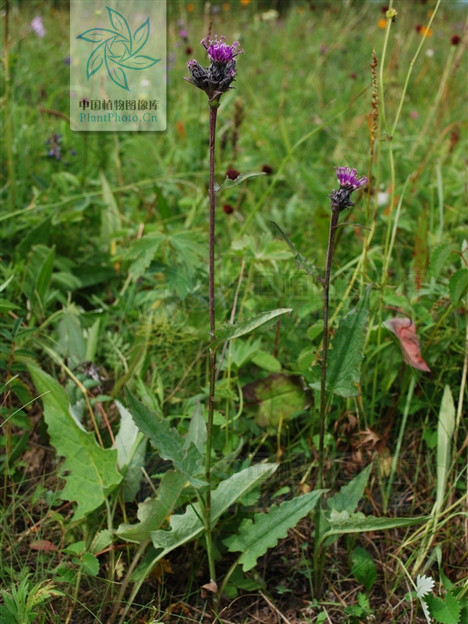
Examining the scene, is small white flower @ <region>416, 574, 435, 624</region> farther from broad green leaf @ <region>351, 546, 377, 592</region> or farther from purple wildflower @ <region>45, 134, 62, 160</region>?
purple wildflower @ <region>45, 134, 62, 160</region>

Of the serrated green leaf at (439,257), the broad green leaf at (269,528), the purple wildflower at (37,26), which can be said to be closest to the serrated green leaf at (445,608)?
the broad green leaf at (269,528)

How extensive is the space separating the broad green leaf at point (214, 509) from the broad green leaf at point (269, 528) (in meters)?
0.07

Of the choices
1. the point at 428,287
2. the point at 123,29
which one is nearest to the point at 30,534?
the point at 428,287

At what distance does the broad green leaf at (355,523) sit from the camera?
4.00 ft

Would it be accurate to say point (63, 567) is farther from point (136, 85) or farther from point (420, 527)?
point (136, 85)

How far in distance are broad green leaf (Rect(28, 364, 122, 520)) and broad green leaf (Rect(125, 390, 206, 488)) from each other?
0.78 feet

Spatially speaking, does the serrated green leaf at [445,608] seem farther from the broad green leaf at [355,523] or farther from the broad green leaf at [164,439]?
the broad green leaf at [164,439]

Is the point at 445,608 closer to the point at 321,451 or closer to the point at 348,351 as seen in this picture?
the point at 321,451

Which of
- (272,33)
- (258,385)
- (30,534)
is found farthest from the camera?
(272,33)

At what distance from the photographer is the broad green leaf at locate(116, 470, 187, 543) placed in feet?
4.15

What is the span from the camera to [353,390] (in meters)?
1.24

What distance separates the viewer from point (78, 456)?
4.63ft

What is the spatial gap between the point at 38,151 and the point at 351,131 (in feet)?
4.61

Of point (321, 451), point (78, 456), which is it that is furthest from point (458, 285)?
point (78, 456)
